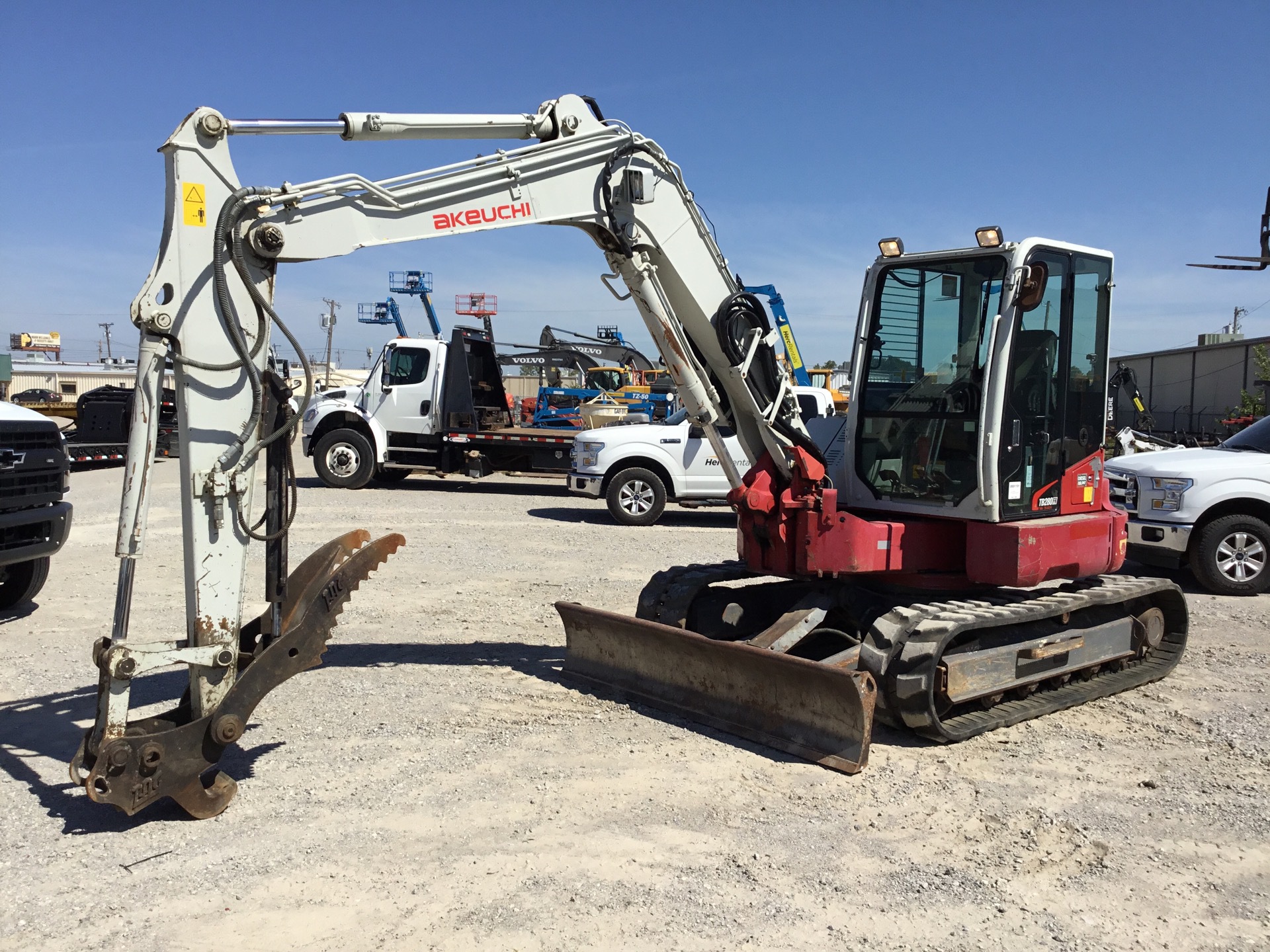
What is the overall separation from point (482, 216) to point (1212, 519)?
8.13 m

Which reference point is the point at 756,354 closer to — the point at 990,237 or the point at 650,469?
the point at 990,237

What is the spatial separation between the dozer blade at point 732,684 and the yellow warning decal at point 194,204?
133 inches

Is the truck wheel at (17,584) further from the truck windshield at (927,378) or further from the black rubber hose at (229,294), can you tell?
the truck windshield at (927,378)

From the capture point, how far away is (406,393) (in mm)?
18109

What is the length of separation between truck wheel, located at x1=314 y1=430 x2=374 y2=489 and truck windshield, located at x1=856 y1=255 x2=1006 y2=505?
13.0 metres

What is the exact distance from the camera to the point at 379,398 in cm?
1811

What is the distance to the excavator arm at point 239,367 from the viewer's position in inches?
177

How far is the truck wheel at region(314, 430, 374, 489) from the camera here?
18.1m

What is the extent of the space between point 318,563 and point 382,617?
313 cm

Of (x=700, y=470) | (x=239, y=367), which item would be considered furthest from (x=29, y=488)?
(x=700, y=470)

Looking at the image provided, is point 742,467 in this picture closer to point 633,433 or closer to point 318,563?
point 633,433

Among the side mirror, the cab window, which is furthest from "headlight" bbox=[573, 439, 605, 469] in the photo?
the side mirror

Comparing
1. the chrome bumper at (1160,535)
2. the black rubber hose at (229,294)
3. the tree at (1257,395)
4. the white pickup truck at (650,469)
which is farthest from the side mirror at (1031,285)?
the tree at (1257,395)

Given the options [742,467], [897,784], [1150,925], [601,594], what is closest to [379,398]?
[742,467]
